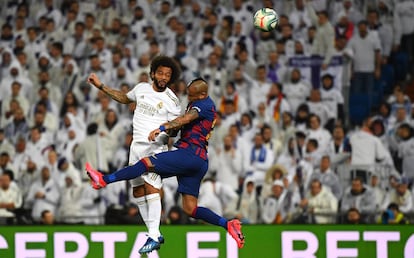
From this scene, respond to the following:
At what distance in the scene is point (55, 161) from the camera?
22.7 meters

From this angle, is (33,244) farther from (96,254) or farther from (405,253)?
(405,253)

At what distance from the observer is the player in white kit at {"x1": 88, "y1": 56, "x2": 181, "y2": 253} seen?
15.7 m

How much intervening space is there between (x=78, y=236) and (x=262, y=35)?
8.84 metres

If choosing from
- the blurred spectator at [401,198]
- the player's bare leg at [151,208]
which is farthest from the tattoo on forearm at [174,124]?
the blurred spectator at [401,198]

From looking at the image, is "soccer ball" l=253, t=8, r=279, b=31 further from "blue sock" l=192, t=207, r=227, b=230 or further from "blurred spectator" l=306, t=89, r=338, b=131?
"blurred spectator" l=306, t=89, r=338, b=131

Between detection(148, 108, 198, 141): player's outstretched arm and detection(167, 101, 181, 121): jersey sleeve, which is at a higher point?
detection(167, 101, 181, 121): jersey sleeve

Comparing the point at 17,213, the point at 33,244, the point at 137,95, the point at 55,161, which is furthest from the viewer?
the point at 55,161

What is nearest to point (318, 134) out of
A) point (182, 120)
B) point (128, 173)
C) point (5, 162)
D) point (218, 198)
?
point (218, 198)

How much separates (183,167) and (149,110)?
28.3 inches

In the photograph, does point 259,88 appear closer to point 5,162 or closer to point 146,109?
point 5,162

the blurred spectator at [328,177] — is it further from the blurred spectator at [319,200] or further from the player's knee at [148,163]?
the player's knee at [148,163]

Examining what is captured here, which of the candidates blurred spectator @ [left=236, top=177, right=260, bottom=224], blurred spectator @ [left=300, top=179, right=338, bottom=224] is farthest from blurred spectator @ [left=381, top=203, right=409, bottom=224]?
blurred spectator @ [left=236, top=177, right=260, bottom=224]

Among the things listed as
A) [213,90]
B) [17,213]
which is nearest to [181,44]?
[213,90]

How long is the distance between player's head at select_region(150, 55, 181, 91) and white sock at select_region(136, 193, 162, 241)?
1.22 m
